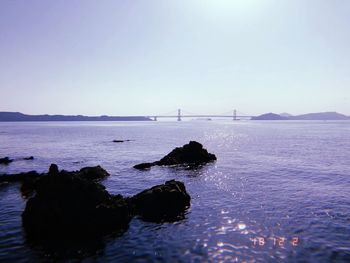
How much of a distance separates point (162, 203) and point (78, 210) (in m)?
7.80

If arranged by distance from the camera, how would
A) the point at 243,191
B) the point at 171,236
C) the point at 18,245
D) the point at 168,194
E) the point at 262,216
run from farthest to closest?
the point at 243,191 < the point at 168,194 < the point at 262,216 < the point at 171,236 < the point at 18,245

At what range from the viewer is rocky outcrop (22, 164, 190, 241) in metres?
22.8

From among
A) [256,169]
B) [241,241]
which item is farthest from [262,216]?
[256,169]

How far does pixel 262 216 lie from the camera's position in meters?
26.1

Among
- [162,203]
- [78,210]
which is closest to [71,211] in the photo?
[78,210]

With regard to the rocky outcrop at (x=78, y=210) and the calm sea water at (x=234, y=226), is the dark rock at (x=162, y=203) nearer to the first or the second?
the rocky outcrop at (x=78, y=210)

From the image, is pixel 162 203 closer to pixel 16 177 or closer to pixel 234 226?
pixel 234 226

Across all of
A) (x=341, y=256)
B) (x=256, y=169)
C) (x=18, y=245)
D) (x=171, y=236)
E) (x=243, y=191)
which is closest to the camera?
(x=341, y=256)

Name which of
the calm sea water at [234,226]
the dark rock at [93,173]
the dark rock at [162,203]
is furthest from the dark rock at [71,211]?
the dark rock at [93,173]

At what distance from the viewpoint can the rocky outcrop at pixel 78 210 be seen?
74.7 ft

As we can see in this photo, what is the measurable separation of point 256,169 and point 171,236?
33.9 m

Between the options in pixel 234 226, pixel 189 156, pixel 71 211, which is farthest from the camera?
pixel 189 156

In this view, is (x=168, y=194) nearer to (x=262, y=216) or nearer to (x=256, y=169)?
(x=262, y=216)

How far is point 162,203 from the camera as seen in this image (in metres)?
27.9
